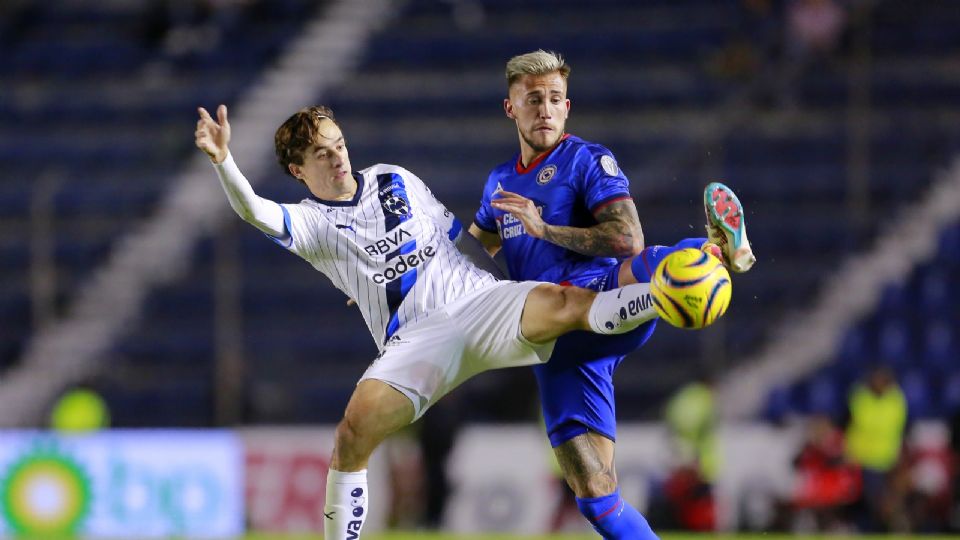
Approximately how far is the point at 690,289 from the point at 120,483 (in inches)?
320

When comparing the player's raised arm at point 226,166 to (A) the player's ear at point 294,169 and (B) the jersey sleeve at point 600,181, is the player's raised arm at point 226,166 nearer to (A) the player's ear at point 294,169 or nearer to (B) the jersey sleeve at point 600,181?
(A) the player's ear at point 294,169

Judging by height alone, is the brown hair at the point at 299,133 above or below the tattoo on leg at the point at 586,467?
above

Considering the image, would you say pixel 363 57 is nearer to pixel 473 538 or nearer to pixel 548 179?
pixel 473 538

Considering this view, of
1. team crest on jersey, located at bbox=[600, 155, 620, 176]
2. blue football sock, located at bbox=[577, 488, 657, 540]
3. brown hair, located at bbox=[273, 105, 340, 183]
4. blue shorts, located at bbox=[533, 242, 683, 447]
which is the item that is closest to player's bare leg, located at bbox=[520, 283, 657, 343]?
blue shorts, located at bbox=[533, 242, 683, 447]

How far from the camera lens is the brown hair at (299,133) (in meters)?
6.85

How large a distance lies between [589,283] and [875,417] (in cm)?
768

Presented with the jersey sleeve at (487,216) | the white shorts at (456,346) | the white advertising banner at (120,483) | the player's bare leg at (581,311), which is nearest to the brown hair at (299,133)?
the jersey sleeve at (487,216)

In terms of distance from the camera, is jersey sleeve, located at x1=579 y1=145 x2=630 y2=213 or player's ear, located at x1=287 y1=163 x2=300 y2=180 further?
player's ear, located at x1=287 y1=163 x2=300 y2=180

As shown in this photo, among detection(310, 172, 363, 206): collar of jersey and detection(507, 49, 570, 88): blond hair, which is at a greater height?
detection(507, 49, 570, 88): blond hair

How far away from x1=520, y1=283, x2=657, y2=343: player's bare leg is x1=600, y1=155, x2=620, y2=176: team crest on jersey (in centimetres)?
54

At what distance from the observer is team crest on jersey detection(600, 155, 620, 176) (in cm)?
676

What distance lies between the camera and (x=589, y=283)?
266 inches

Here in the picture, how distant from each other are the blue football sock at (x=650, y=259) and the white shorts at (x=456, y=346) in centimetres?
46

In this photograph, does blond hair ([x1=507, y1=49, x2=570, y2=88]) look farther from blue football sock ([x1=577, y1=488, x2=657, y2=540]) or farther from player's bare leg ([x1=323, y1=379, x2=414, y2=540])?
blue football sock ([x1=577, y1=488, x2=657, y2=540])
